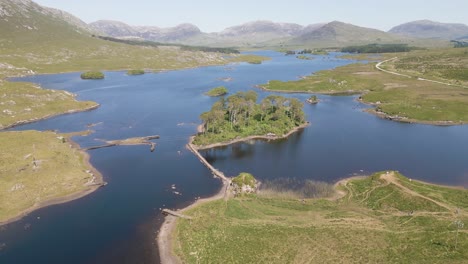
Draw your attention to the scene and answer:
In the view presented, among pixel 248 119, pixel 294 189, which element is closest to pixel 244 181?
pixel 294 189

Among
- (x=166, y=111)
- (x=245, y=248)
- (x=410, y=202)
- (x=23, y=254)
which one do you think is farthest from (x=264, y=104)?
(x=23, y=254)

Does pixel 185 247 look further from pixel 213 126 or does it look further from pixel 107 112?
pixel 107 112

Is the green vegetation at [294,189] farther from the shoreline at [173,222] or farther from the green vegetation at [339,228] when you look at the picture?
the shoreline at [173,222]

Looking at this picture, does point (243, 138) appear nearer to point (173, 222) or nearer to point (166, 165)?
point (166, 165)

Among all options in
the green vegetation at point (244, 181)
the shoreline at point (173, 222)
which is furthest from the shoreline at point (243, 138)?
the green vegetation at point (244, 181)

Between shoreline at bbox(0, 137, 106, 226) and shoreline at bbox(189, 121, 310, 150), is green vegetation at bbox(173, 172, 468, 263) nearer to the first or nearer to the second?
shoreline at bbox(0, 137, 106, 226)

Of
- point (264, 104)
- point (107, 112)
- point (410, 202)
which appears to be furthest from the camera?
point (107, 112)
